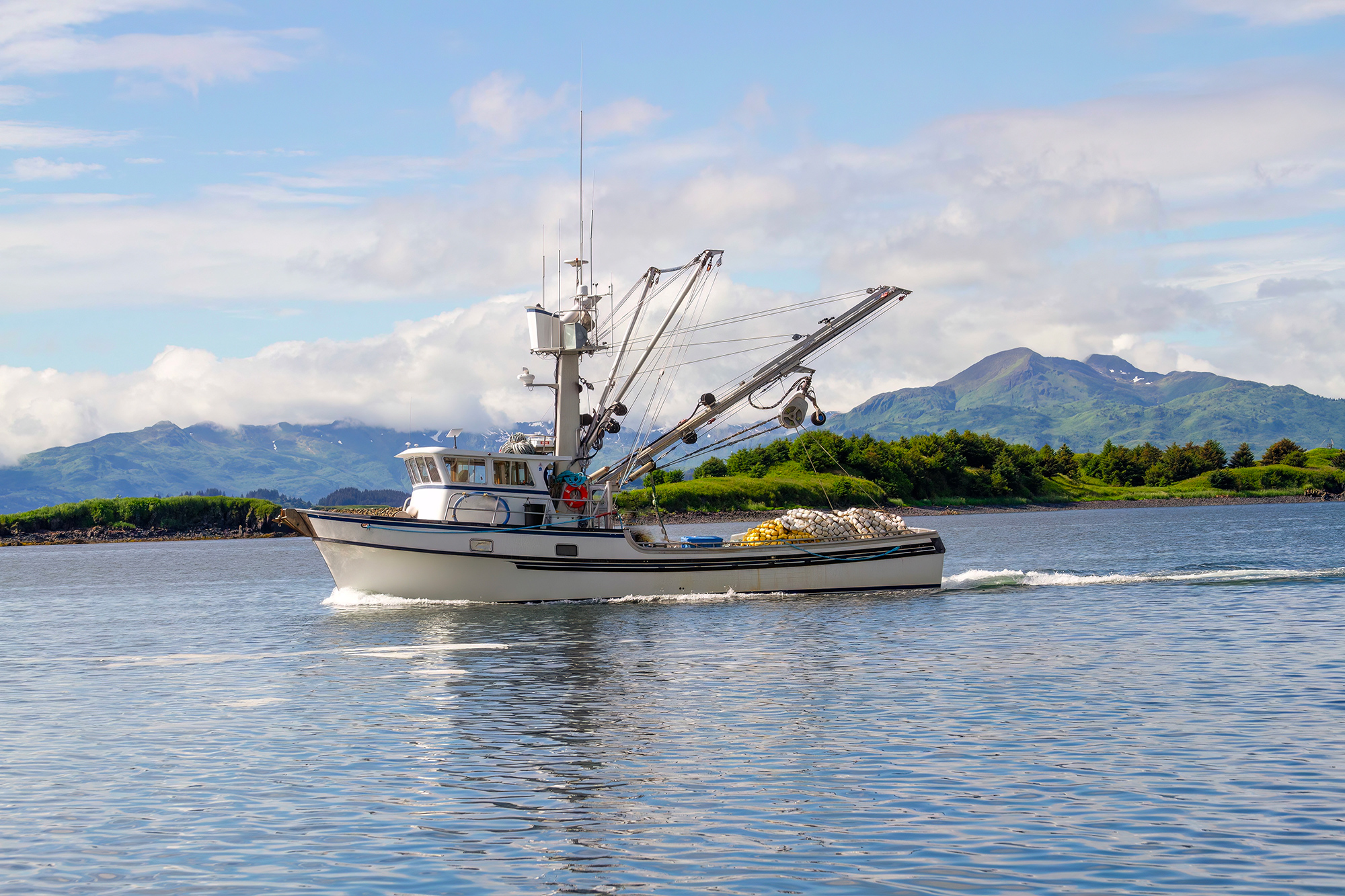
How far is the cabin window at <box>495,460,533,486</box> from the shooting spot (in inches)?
1528

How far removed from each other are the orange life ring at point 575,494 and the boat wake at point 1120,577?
1465 centimetres

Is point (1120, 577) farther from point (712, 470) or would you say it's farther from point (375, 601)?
point (712, 470)

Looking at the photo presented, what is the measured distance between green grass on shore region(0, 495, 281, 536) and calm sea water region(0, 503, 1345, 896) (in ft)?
366

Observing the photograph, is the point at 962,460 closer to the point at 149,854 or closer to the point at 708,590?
the point at 708,590

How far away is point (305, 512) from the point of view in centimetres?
3822

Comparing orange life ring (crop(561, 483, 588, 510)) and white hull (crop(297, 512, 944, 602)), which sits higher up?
orange life ring (crop(561, 483, 588, 510))

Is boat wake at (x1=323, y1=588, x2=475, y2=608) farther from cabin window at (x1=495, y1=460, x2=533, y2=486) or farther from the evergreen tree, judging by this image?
the evergreen tree

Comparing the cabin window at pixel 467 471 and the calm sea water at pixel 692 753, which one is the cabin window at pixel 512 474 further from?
the calm sea water at pixel 692 753

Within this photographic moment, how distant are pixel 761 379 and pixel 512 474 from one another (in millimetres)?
10029

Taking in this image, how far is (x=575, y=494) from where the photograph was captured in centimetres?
3953

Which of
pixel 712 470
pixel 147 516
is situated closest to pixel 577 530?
pixel 147 516

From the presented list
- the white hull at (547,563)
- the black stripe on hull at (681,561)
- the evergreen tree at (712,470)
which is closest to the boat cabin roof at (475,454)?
the white hull at (547,563)

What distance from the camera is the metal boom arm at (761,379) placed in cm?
4191

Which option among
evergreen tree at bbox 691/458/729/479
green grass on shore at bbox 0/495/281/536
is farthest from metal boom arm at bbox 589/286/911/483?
evergreen tree at bbox 691/458/729/479
